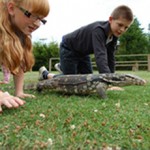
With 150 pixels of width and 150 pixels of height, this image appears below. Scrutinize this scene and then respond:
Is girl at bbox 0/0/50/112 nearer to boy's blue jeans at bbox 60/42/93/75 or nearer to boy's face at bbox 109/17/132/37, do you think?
boy's face at bbox 109/17/132/37

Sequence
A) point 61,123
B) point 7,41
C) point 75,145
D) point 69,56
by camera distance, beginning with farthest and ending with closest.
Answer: point 69,56 < point 7,41 < point 61,123 < point 75,145

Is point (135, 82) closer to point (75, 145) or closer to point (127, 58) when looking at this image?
point (75, 145)

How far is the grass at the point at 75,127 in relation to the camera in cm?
212

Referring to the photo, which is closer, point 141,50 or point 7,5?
point 7,5

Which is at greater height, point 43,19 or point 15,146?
point 43,19

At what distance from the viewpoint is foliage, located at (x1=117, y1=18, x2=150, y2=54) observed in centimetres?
3644

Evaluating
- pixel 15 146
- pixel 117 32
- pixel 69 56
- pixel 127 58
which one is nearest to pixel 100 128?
pixel 15 146

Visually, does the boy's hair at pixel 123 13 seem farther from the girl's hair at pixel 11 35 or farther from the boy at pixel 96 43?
the girl's hair at pixel 11 35

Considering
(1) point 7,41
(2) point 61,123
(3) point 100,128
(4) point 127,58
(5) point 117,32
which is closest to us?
(3) point 100,128

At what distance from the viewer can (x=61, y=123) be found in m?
2.61

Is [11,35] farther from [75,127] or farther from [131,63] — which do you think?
[131,63]

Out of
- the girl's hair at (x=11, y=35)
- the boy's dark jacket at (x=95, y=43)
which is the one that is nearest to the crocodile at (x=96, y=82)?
the boy's dark jacket at (x=95, y=43)

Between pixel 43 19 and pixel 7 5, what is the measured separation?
0.39 m

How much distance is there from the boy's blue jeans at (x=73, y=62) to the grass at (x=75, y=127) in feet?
8.45
